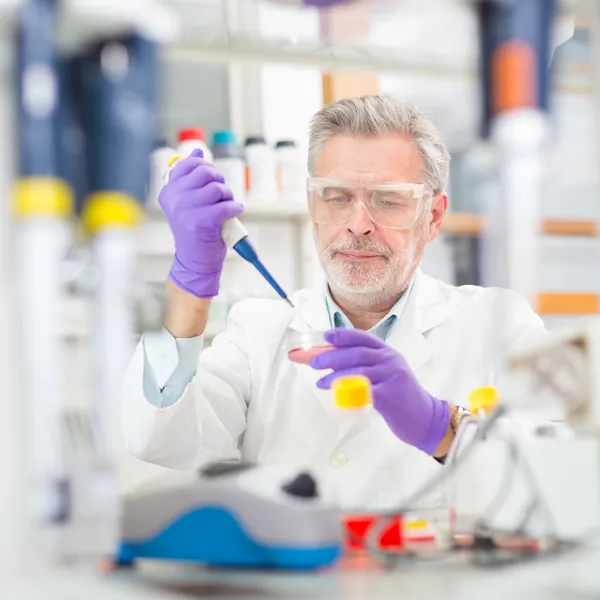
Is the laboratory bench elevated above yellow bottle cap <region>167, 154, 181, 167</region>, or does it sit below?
below

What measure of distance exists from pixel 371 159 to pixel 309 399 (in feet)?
1.69

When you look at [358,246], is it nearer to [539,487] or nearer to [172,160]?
[172,160]

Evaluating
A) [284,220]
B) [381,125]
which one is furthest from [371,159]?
[284,220]

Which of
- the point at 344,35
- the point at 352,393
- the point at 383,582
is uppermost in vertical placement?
the point at 344,35

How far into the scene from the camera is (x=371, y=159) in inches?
62.4

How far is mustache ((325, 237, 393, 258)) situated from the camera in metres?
1.64

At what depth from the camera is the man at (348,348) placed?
126cm

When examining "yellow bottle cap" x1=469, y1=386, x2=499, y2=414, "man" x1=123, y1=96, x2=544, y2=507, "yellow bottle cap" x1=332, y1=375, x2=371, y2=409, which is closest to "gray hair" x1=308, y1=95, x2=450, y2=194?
"man" x1=123, y1=96, x2=544, y2=507

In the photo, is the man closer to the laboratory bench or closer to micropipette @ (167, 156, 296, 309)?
micropipette @ (167, 156, 296, 309)

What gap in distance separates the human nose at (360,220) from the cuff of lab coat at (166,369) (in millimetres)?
440

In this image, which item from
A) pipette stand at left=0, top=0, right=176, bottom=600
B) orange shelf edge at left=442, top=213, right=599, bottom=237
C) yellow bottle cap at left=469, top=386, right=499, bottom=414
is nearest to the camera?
pipette stand at left=0, top=0, right=176, bottom=600

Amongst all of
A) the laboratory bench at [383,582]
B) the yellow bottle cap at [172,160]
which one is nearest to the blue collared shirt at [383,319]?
the yellow bottle cap at [172,160]

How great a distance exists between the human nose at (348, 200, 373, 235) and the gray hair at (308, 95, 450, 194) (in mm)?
190

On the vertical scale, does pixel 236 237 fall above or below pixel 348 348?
above
